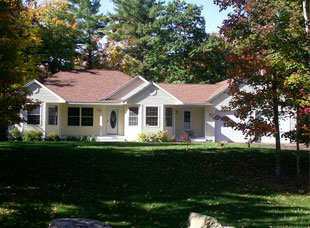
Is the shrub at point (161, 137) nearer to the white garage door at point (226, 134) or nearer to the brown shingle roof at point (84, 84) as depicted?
the white garage door at point (226, 134)

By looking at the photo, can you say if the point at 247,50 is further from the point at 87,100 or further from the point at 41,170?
the point at 87,100

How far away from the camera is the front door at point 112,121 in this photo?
1049 inches

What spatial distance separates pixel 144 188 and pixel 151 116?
15.2m

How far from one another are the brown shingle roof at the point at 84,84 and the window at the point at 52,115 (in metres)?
1.08

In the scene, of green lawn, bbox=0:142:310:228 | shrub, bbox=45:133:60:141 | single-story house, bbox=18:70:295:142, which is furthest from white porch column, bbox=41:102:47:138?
green lawn, bbox=0:142:310:228

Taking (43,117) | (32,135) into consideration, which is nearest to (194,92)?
(43,117)

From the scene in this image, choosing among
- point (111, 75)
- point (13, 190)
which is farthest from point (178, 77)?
point (13, 190)

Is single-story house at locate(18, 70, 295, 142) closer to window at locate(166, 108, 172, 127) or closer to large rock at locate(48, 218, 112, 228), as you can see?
window at locate(166, 108, 172, 127)

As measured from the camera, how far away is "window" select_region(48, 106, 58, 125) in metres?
25.2

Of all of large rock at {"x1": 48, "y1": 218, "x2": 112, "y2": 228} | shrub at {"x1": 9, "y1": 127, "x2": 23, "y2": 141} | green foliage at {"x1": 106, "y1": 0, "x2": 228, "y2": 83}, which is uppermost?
green foliage at {"x1": 106, "y1": 0, "x2": 228, "y2": 83}

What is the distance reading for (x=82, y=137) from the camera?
24875mm

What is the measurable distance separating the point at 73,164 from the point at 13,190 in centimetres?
362

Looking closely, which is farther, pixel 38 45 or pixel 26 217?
pixel 38 45

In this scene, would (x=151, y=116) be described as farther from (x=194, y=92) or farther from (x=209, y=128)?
(x=194, y=92)
